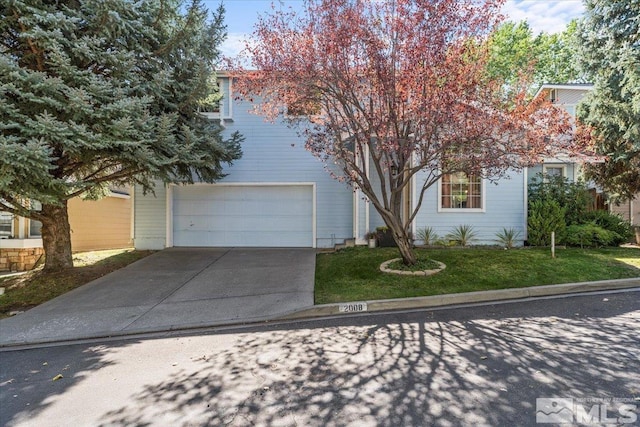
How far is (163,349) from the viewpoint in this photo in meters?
4.38

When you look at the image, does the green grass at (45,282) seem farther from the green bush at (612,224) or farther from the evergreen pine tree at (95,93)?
the green bush at (612,224)

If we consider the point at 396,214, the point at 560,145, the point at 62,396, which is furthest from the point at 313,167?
the point at 62,396

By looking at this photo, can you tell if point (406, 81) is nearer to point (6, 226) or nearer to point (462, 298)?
point (462, 298)

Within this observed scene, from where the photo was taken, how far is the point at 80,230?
12.6 metres

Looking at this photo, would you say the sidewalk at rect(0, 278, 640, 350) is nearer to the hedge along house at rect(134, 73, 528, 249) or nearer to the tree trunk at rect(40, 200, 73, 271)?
the tree trunk at rect(40, 200, 73, 271)

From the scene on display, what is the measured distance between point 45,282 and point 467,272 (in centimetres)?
922

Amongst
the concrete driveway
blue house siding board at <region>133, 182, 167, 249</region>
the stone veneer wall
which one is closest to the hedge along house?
blue house siding board at <region>133, 182, 167, 249</region>

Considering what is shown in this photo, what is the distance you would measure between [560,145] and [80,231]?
15.2 m

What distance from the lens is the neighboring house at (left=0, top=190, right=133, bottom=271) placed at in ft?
31.8

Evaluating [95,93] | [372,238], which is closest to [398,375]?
[95,93]

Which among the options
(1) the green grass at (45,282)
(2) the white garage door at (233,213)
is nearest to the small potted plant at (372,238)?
(2) the white garage door at (233,213)

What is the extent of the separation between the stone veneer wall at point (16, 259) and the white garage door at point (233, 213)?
155 inches

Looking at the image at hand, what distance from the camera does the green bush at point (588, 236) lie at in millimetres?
10094

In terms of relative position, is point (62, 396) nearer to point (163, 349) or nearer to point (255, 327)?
point (163, 349)
